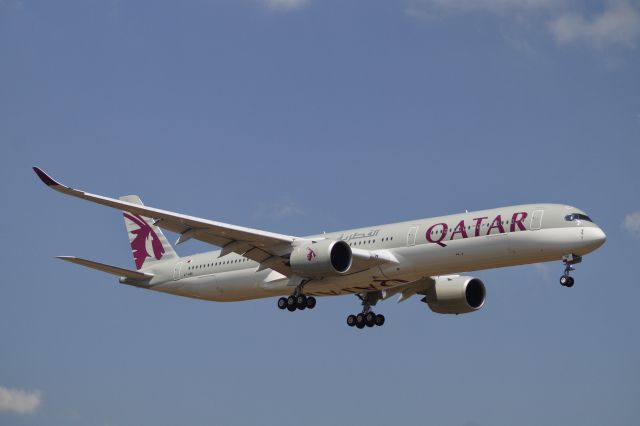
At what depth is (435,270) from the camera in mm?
44969

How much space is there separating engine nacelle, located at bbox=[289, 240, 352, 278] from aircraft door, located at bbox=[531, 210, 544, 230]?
730cm

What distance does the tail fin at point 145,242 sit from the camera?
184 ft

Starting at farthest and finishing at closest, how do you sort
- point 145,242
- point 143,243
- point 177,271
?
point 143,243 → point 145,242 → point 177,271

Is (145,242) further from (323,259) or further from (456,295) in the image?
(456,295)

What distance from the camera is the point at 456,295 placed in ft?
170

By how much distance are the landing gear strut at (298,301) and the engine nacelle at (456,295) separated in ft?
21.8

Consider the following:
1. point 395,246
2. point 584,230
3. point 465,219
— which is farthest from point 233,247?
point 584,230

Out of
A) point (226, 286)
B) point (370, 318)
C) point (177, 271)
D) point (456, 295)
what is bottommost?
point (370, 318)

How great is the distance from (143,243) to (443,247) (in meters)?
19.0

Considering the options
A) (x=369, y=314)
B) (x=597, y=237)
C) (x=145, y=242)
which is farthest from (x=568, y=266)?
(x=145, y=242)

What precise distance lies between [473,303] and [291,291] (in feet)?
29.3

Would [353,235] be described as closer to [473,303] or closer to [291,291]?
[291,291]

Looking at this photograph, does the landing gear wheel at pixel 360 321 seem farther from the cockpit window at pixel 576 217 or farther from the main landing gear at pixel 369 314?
the cockpit window at pixel 576 217

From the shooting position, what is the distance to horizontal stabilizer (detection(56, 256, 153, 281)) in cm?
4744
